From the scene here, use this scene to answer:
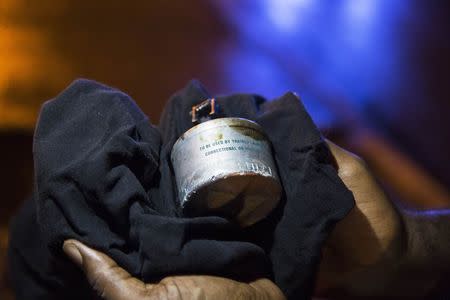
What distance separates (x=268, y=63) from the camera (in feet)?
5.99

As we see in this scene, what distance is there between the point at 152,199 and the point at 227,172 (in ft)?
0.40

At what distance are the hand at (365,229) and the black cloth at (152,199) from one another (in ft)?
0.41

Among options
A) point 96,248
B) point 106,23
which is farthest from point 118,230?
point 106,23

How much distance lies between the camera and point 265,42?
183 centimetres

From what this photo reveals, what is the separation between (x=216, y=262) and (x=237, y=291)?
0.04 meters

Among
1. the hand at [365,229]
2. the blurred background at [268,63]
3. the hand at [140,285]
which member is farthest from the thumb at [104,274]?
the blurred background at [268,63]

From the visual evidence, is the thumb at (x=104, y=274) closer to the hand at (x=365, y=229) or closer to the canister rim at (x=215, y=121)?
the canister rim at (x=215, y=121)


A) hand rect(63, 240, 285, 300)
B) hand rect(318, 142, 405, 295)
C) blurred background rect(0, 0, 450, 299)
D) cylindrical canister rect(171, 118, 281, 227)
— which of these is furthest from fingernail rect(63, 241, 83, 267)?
blurred background rect(0, 0, 450, 299)

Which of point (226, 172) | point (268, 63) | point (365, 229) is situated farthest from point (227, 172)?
point (268, 63)

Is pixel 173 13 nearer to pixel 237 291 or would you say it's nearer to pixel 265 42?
pixel 265 42

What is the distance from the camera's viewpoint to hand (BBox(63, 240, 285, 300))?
1.56ft

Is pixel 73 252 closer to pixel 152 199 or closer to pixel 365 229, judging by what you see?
pixel 152 199

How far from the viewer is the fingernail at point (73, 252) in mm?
514

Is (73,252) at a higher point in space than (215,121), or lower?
lower
